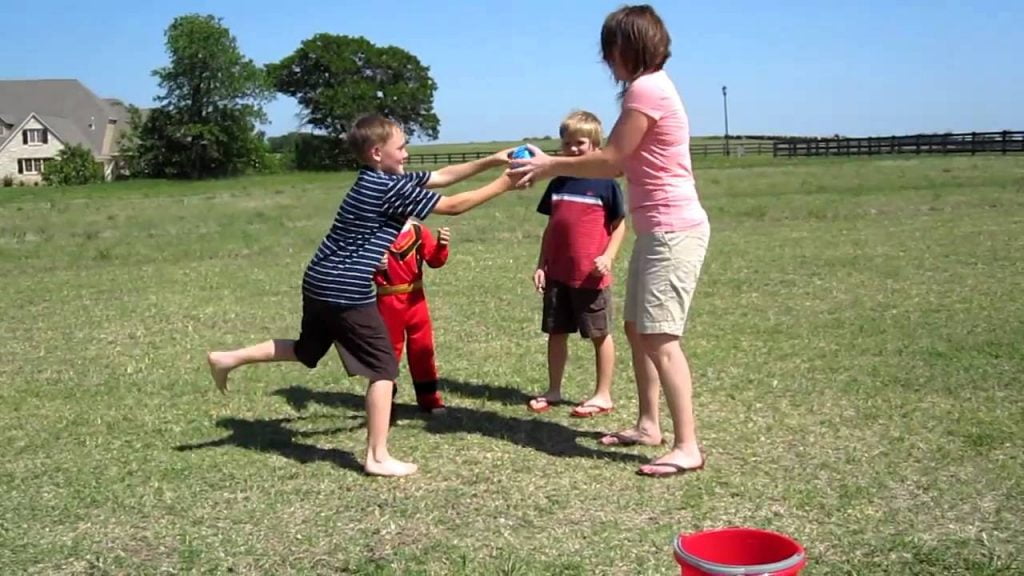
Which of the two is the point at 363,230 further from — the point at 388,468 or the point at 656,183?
the point at 656,183

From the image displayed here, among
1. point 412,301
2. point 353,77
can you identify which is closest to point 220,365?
point 412,301

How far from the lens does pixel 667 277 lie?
495cm

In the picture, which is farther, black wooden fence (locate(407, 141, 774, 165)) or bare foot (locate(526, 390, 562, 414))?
black wooden fence (locate(407, 141, 774, 165))

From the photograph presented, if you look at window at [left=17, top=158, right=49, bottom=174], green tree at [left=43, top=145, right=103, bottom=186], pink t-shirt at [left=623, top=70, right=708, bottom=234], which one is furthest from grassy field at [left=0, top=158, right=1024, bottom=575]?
window at [left=17, top=158, right=49, bottom=174]

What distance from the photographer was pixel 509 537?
4.34 meters

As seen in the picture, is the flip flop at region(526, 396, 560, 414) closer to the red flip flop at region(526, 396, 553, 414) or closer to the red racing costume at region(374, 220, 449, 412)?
the red flip flop at region(526, 396, 553, 414)

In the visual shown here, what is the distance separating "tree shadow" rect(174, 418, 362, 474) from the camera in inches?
217

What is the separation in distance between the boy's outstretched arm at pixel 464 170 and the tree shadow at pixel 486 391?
1.63 meters

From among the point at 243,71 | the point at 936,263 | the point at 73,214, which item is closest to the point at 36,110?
the point at 243,71

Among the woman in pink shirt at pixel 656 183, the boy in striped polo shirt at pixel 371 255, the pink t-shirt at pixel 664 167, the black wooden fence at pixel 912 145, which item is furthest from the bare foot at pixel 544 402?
the black wooden fence at pixel 912 145

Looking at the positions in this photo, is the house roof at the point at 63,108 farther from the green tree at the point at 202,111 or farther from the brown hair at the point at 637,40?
the brown hair at the point at 637,40

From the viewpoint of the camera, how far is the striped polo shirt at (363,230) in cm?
516

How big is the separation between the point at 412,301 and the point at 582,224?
1.02 meters

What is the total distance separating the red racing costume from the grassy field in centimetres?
24
